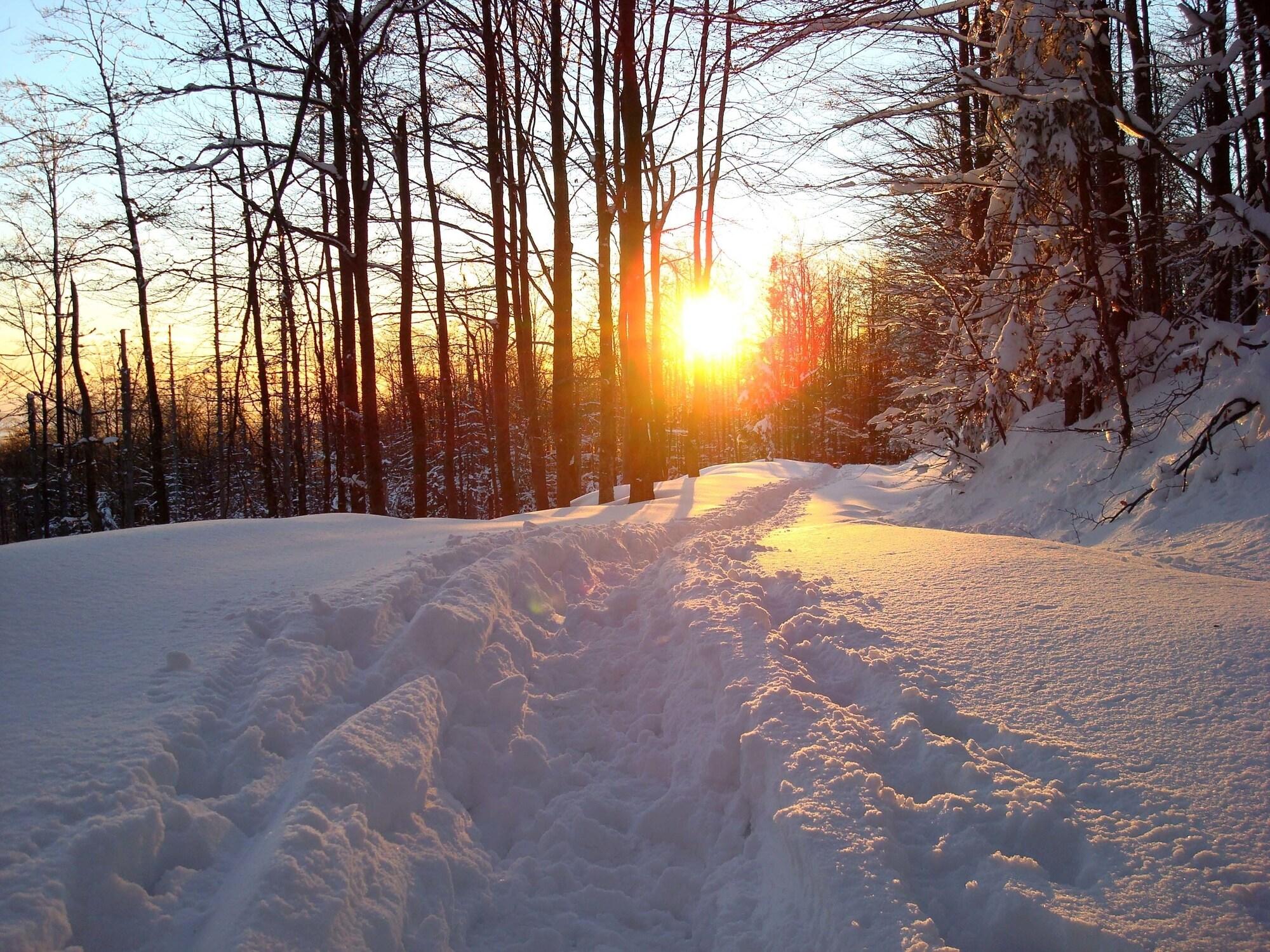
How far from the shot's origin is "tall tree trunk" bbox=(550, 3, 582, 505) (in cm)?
1094

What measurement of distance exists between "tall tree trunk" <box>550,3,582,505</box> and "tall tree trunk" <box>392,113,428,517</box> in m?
2.55

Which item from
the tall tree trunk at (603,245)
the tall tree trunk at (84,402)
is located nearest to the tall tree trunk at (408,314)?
the tall tree trunk at (603,245)

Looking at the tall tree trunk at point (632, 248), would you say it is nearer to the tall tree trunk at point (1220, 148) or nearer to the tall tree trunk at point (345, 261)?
the tall tree trunk at point (345, 261)

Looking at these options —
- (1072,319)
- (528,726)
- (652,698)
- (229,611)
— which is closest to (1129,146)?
(1072,319)

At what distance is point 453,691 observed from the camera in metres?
3.33

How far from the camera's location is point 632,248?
1013 cm

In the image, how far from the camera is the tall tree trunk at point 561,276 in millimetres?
10938

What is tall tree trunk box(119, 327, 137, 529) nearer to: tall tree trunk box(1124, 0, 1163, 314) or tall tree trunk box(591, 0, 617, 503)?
tall tree trunk box(591, 0, 617, 503)

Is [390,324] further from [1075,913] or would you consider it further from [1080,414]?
[1075,913]

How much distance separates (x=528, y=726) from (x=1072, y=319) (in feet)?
26.0

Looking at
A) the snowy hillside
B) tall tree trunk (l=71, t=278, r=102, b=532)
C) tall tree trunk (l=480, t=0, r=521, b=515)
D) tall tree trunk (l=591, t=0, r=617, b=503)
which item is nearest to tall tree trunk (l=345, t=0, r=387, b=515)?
tall tree trunk (l=480, t=0, r=521, b=515)

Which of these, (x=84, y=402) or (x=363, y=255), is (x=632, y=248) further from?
(x=84, y=402)

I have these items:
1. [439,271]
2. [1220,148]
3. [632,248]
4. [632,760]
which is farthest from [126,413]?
[1220,148]

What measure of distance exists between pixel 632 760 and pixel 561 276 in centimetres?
977
